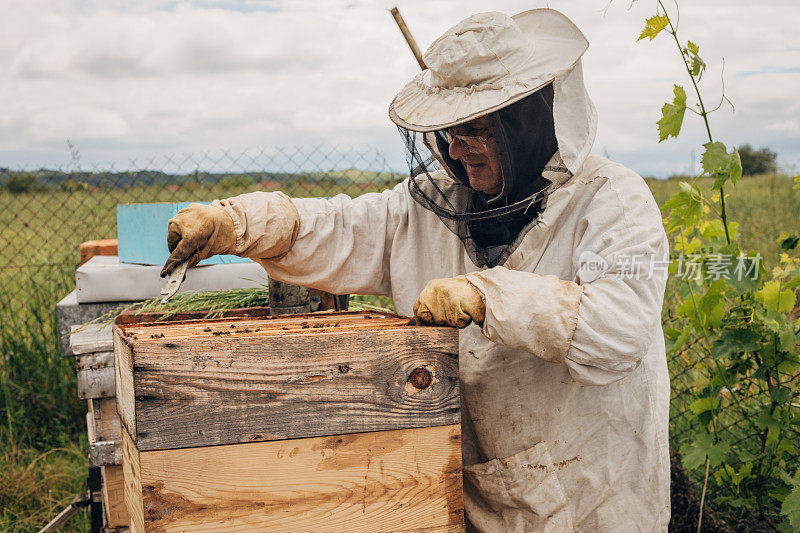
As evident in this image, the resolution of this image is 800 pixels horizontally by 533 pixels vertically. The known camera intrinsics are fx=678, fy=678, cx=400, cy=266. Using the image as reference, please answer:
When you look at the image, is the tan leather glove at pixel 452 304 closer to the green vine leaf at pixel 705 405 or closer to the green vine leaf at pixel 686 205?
the green vine leaf at pixel 686 205

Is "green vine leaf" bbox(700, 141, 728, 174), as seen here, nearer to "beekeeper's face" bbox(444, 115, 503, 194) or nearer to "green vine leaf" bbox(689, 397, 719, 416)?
"beekeeper's face" bbox(444, 115, 503, 194)

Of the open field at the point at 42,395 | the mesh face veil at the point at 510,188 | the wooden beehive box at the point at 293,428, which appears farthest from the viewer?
the open field at the point at 42,395

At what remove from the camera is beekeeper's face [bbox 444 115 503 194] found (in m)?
2.21

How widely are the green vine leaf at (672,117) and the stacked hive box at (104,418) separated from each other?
2.44 m

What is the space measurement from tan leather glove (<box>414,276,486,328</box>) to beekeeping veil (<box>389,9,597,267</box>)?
39cm

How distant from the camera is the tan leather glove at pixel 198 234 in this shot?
2252 mm

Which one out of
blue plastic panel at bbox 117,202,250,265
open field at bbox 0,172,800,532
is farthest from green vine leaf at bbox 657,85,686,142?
open field at bbox 0,172,800,532

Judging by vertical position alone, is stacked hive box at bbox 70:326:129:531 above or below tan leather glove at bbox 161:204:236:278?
below

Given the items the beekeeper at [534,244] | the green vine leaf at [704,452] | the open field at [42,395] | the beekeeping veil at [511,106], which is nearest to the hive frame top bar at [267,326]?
the beekeeper at [534,244]

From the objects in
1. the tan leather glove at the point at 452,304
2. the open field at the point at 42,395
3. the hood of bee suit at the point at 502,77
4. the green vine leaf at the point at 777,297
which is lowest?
the open field at the point at 42,395

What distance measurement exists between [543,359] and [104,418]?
202cm

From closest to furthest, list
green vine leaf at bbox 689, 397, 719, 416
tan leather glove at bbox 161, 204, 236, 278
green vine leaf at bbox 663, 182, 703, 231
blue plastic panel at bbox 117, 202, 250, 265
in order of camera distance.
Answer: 1. tan leather glove at bbox 161, 204, 236, 278
2. green vine leaf at bbox 663, 182, 703, 231
3. green vine leaf at bbox 689, 397, 719, 416
4. blue plastic panel at bbox 117, 202, 250, 265

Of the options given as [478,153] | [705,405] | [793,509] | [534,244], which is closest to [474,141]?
[478,153]

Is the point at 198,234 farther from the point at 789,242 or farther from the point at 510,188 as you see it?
the point at 789,242
